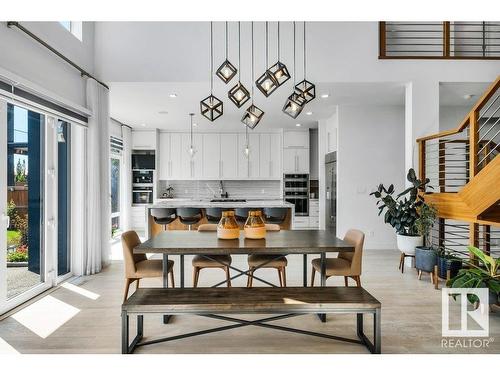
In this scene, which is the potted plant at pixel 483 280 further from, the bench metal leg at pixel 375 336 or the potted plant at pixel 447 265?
the bench metal leg at pixel 375 336

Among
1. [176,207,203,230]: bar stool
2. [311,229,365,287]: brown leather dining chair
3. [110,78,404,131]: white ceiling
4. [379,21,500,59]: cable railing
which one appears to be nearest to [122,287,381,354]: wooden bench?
[311,229,365,287]: brown leather dining chair

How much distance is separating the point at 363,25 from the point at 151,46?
3.16 m

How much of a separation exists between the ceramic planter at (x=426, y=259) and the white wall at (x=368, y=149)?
209 centimetres

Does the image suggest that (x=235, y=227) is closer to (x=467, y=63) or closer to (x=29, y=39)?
(x=29, y=39)

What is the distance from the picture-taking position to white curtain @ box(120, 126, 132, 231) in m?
8.42

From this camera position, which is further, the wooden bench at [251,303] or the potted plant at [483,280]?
the potted plant at [483,280]

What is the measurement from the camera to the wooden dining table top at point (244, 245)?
8.85ft

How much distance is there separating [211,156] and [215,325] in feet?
20.7

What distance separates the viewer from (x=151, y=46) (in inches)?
198

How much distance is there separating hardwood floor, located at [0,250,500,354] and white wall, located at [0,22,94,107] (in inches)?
91.4

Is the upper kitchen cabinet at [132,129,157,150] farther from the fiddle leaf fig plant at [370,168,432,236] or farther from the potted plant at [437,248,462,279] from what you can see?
the potted plant at [437,248,462,279]

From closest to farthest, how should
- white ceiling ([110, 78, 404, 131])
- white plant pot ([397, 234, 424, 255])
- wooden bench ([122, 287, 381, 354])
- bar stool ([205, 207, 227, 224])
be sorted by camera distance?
wooden bench ([122, 287, 381, 354])
white plant pot ([397, 234, 424, 255])
white ceiling ([110, 78, 404, 131])
bar stool ([205, 207, 227, 224])

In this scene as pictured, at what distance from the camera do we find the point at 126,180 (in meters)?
8.48

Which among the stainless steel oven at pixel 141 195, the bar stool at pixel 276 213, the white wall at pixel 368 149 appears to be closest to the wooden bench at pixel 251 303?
the bar stool at pixel 276 213
